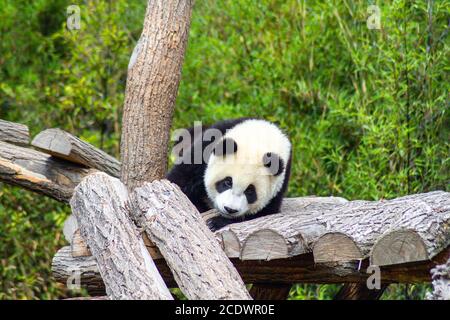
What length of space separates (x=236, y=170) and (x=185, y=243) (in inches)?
46.3

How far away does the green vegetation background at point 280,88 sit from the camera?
537 centimetres

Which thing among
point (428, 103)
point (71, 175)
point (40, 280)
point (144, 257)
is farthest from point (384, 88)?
point (40, 280)

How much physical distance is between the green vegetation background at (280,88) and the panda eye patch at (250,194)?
4.24ft

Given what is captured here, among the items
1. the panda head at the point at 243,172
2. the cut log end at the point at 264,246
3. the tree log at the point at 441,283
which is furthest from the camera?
the panda head at the point at 243,172

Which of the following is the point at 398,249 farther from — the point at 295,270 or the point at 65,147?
the point at 65,147

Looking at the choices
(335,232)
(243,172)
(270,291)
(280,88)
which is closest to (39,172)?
(243,172)

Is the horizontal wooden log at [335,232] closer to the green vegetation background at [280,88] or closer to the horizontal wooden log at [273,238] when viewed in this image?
the horizontal wooden log at [273,238]

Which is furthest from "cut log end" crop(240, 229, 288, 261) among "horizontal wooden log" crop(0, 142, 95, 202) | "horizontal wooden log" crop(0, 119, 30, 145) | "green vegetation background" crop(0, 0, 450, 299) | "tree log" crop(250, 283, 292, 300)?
"green vegetation background" crop(0, 0, 450, 299)

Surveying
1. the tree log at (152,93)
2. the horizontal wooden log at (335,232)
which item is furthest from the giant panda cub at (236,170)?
the horizontal wooden log at (335,232)

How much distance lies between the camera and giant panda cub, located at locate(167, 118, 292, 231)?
13.8 ft

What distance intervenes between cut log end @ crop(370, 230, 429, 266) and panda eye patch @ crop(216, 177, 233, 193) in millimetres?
1383

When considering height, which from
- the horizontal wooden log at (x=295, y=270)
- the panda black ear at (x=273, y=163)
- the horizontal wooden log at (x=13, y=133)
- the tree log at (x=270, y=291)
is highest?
the horizontal wooden log at (x=13, y=133)
